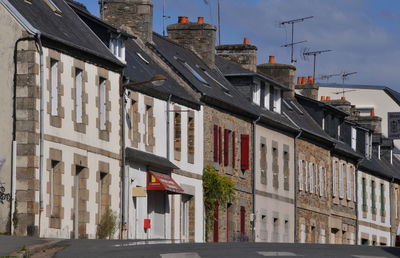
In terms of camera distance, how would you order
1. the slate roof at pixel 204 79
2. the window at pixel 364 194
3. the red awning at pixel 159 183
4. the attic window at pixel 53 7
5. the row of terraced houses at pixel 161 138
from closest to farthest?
the row of terraced houses at pixel 161 138, the attic window at pixel 53 7, the red awning at pixel 159 183, the slate roof at pixel 204 79, the window at pixel 364 194

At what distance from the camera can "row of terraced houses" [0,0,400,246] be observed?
3647 cm

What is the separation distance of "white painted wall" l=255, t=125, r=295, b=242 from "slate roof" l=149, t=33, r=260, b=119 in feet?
5.83

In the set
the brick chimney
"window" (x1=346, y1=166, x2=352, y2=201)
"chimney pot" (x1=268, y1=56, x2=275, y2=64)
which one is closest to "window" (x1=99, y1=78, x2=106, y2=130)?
the brick chimney

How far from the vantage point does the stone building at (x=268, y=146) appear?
5562 cm

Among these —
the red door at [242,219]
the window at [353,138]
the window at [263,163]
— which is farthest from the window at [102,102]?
the window at [353,138]

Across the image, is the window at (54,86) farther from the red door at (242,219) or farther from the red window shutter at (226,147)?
the red door at (242,219)

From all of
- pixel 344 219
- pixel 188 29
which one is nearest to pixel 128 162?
pixel 188 29

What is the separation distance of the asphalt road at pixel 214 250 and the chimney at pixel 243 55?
30.2 meters

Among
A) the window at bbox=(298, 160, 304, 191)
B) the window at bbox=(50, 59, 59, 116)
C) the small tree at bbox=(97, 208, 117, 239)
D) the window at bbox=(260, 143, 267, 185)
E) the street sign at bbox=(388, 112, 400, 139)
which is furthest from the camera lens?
the street sign at bbox=(388, 112, 400, 139)

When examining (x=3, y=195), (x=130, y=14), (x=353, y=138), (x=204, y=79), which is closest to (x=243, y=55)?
(x=204, y=79)

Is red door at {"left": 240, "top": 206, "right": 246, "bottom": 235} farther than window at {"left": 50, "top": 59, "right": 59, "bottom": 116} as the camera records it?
Yes

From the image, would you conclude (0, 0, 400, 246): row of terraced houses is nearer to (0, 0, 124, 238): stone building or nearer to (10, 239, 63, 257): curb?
(0, 0, 124, 238): stone building

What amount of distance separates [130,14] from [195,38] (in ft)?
22.3

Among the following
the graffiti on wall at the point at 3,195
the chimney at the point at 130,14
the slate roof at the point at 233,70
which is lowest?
the graffiti on wall at the point at 3,195
